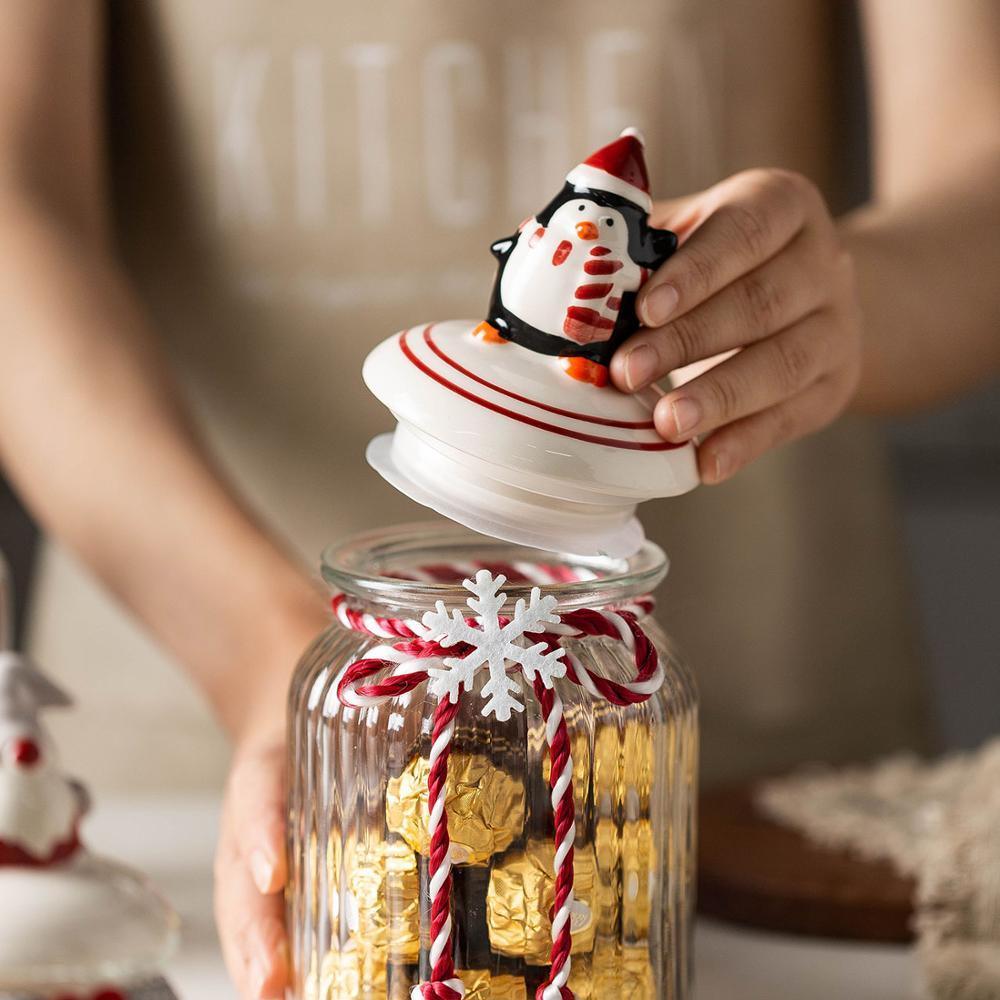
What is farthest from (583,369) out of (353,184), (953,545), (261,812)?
(953,545)

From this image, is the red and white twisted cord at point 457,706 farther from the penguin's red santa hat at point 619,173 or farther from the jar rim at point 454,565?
the penguin's red santa hat at point 619,173

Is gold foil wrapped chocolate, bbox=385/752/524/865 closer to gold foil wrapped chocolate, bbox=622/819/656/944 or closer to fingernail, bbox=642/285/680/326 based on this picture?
gold foil wrapped chocolate, bbox=622/819/656/944

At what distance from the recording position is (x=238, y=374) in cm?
99

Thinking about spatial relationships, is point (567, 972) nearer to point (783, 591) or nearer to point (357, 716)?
point (357, 716)

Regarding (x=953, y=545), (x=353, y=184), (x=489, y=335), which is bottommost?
(x=489, y=335)

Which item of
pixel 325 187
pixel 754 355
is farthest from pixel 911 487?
pixel 754 355

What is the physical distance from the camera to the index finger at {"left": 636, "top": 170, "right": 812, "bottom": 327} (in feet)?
1.57

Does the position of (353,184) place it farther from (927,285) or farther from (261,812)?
(261,812)

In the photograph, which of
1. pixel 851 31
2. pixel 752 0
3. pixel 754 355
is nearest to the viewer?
pixel 754 355

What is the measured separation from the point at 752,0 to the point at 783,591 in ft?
1.46

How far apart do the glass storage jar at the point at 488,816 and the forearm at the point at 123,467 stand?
208mm

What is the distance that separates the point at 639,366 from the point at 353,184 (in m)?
0.55

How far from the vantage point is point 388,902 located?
19.0 inches

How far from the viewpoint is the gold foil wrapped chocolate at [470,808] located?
0.46 meters
